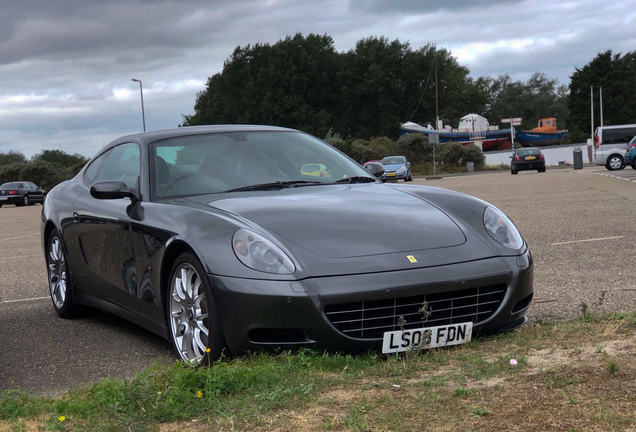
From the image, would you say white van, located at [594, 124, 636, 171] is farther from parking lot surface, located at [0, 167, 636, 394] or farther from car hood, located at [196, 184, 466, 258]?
car hood, located at [196, 184, 466, 258]

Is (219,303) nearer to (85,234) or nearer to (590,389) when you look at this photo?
(590,389)

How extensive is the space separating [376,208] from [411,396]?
157 cm

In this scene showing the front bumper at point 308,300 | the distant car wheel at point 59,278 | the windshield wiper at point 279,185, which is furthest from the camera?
the distant car wheel at point 59,278

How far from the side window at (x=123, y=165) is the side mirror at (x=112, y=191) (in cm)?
25

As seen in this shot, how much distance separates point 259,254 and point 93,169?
2989 millimetres

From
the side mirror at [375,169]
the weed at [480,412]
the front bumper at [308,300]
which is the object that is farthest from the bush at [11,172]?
the weed at [480,412]

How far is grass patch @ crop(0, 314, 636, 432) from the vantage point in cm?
294

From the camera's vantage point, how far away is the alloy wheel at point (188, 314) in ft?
13.8

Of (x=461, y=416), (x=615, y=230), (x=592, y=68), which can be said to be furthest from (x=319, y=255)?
(x=592, y=68)

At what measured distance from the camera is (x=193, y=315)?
14.1ft

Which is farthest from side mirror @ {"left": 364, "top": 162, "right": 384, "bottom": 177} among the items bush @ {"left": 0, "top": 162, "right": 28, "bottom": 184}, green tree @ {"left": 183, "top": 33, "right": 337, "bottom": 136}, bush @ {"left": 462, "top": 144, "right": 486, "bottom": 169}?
green tree @ {"left": 183, "top": 33, "right": 337, "bottom": 136}

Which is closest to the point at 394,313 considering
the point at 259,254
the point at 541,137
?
the point at 259,254

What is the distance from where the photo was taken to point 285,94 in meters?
89.9

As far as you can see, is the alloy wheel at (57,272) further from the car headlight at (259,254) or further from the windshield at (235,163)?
the car headlight at (259,254)
